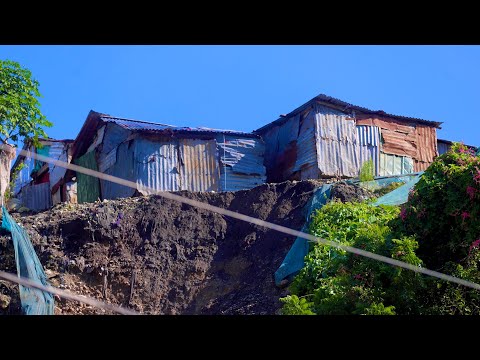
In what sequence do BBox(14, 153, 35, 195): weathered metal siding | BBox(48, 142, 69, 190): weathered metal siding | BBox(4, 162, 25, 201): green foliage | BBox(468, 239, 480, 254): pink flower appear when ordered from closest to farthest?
1. BBox(468, 239, 480, 254): pink flower
2. BBox(4, 162, 25, 201): green foliage
3. BBox(48, 142, 69, 190): weathered metal siding
4. BBox(14, 153, 35, 195): weathered metal siding

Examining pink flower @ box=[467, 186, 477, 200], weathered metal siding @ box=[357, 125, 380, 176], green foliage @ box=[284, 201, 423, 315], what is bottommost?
green foliage @ box=[284, 201, 423, 315]

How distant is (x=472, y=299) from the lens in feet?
19.3

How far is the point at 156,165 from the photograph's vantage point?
17.2 m

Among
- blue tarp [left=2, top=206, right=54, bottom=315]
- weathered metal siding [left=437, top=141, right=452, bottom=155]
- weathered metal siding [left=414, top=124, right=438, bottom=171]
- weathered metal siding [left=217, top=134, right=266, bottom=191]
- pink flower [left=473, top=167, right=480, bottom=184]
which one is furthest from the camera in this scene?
weathered metal siding [left=437, top=141, right=452, bottom=155]

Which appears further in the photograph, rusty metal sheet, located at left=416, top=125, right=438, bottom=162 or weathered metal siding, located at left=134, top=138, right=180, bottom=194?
rusty metal sheet, located at left=416, top=125, right=438, bottom=162

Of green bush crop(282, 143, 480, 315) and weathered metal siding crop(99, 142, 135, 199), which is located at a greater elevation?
weathered metal siding crop(99, 142, 135, 199)

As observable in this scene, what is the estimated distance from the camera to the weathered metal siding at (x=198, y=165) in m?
17.5

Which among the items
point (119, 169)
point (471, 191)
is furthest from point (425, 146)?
point (471, 191)

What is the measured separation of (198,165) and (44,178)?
31.5 feet

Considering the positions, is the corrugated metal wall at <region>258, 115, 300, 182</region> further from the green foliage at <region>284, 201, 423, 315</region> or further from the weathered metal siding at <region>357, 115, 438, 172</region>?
the green foliage at <region>284, 201, 423, 315</region>

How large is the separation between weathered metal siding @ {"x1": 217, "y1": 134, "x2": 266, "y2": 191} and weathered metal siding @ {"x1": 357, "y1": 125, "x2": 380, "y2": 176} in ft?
8.69

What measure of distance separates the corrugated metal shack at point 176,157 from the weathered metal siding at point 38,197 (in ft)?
15.5

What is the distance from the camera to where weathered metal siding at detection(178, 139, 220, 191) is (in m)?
17.5

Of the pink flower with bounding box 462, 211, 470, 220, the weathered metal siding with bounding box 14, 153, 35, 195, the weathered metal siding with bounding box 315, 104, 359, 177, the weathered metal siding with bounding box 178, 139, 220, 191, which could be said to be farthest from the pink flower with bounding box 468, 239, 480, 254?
the weathered metal siding with bounding box 14, 153, 35, 195
